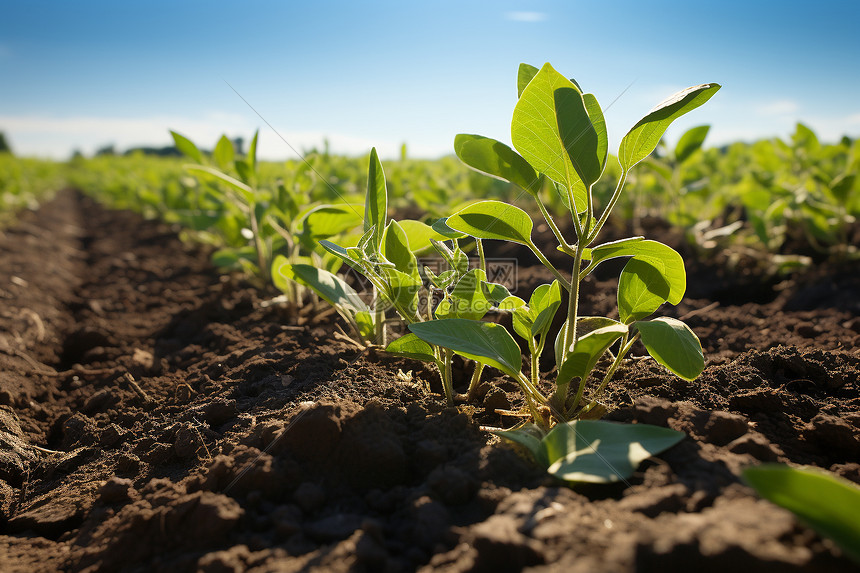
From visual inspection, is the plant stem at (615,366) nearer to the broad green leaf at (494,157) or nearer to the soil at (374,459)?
the soil at (374,459)

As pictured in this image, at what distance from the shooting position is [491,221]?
141cm

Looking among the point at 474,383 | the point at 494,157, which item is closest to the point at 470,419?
the point at 474,383

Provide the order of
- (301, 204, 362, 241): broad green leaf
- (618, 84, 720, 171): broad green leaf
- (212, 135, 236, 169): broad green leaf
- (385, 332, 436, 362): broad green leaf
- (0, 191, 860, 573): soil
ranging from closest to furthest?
(0, 191, 860, 573): soil → (618, 84, 720, 171): broad green leaf → (385, 332, 436, 362): broad green leaf → (301, 204, 362, 241): broad green leaf → (212, 135, 236, 169): broad green leaf

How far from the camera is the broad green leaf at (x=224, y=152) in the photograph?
3.20 meters

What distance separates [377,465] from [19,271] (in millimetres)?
5123

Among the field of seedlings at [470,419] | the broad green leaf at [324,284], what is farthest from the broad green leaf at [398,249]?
the broad green leaf at [324,284]

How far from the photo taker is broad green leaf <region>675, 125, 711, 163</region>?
3.03 m

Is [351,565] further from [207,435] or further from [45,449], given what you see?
[45,449]

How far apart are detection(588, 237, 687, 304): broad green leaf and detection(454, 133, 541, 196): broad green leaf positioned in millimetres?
265

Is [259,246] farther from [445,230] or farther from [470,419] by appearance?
[470,419]

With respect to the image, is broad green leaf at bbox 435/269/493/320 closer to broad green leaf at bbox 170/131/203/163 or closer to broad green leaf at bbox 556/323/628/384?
broad green leaf at bbox 556/323/628/384

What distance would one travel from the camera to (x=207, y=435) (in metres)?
1.59

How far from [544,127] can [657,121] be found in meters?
0.28

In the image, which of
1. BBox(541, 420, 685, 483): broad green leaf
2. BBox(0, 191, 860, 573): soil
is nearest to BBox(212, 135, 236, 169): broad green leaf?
BBox(0, 191, 860, 573): soil
